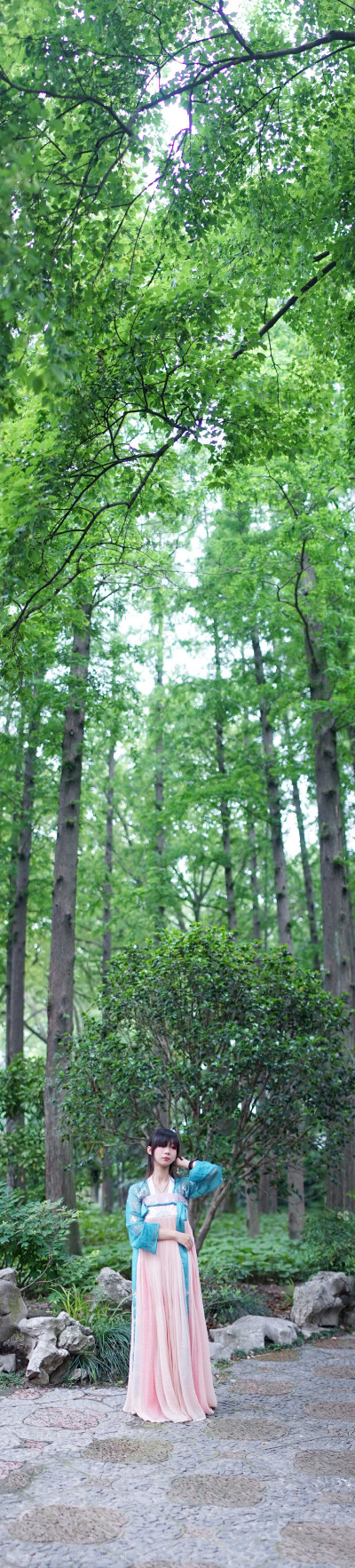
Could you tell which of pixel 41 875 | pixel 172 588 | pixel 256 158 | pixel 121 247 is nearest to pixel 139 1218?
pixel 121 247

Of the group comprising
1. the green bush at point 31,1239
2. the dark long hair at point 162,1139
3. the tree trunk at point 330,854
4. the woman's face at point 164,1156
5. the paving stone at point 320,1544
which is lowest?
the paving stone at point 320,1544

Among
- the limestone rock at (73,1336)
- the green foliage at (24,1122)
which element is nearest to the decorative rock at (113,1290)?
the limestone rock at (73,1336)

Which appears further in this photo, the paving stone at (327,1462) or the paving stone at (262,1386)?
the paving stone at (262,1386)

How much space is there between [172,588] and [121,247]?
230 inches

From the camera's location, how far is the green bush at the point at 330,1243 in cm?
895

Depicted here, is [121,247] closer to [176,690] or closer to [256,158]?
[256,158]

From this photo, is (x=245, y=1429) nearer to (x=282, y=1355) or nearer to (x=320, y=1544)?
(x=320, y=1544)

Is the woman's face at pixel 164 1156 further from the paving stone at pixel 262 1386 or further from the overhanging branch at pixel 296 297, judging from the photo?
the overhanging branch at pixel 296 297

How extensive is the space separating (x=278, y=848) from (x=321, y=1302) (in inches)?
294

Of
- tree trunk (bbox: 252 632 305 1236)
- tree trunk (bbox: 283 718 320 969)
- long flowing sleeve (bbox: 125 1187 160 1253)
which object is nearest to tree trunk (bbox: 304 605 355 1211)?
tree trunk (bbox: 252 632 305 1236)

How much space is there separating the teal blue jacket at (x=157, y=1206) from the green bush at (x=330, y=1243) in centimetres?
364

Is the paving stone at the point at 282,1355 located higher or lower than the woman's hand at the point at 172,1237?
lower

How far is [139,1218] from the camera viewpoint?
5.73 m

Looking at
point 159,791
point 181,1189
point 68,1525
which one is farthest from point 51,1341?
point 159,791
